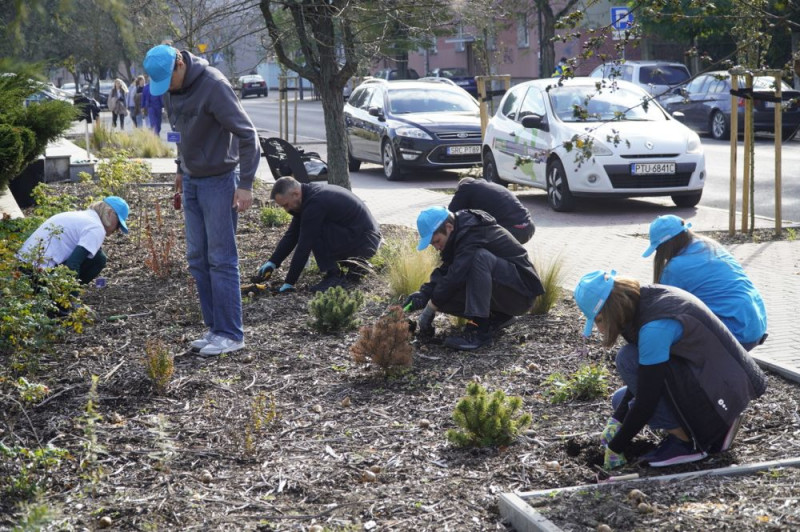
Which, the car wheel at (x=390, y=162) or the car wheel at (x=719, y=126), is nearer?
the car wheel at (x=390, y=162)

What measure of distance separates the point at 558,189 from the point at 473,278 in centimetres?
714

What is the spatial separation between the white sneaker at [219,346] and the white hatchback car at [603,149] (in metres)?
6.58

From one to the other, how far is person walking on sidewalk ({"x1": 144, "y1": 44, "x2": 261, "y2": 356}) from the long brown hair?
2661 millimetres

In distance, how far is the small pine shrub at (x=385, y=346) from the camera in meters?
5.82

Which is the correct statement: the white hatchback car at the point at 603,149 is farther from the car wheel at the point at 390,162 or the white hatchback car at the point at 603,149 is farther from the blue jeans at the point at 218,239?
the blue jeans at the point at 218,239

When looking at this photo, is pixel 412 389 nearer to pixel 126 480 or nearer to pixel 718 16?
pixel 126 480

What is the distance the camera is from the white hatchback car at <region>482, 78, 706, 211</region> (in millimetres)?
12852

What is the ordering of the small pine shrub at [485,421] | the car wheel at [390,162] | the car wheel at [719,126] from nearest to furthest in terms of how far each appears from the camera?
1. the small pine shrub at [485,421]
2. the car wheel at [390,162]
3. the car wheel at [719,126]

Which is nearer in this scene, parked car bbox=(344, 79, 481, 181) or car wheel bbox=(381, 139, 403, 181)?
parked car bbox=(344, 79, 481, 181)

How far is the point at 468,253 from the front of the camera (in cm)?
654

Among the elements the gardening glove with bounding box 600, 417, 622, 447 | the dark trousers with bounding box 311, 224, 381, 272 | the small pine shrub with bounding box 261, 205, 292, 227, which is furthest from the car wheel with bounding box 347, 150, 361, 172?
the gardening glove with bounding box 600, 417, 622, 447

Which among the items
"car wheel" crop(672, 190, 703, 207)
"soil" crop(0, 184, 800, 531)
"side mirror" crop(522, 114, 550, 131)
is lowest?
"soil" crop(0, 184, 800, 531)

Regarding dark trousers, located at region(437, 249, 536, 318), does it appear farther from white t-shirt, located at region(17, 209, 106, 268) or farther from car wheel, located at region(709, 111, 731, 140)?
car wheel, located at region(709, 111, 731, 140)

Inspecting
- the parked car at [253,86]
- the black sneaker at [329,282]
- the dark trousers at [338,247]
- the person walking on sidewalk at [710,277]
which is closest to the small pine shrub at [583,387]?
the person walking on sidewalk at [710,277]
